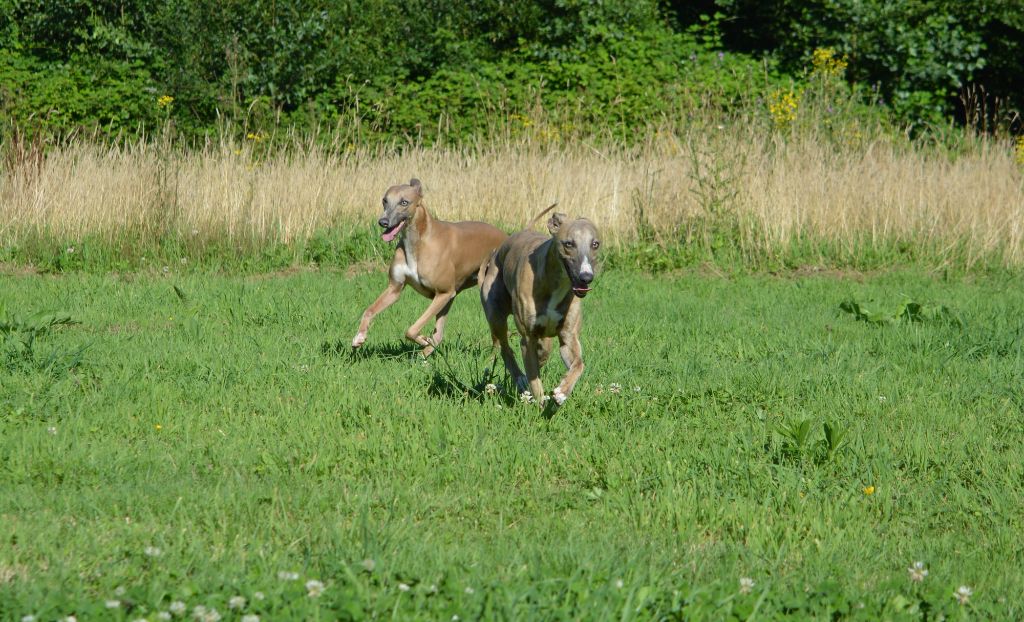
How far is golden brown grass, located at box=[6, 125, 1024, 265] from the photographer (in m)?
11.5

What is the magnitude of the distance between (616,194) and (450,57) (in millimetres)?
9327

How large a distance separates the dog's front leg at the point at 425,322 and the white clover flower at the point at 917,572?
401cm

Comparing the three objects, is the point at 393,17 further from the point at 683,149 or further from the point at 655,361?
the point at 655,361

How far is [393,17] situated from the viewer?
20.8 meters

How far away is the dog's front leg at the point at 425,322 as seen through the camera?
7.58m

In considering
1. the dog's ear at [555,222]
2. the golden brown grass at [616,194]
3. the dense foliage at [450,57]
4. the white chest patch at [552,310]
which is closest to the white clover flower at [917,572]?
the white chest patch at [552,310]

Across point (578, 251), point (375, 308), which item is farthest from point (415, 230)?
point (578, 251)

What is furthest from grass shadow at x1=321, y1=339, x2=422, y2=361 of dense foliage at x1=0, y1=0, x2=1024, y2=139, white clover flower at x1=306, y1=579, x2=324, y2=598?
dense foliage at x1=0, y1=0, x2=1024, y2=139

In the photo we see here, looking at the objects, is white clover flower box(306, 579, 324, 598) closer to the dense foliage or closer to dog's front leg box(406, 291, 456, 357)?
dog's front leg box(406, 291, 456, 357)

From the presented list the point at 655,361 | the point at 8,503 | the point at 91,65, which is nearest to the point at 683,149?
the point at 655,361

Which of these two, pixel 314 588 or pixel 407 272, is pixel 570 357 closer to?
pixel 407 272

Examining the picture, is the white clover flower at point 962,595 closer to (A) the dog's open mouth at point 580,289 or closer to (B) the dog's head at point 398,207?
(A) the dog's open mouth at point 580,289

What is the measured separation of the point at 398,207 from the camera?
7.93m

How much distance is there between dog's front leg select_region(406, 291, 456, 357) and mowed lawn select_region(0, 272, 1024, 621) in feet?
0.93
